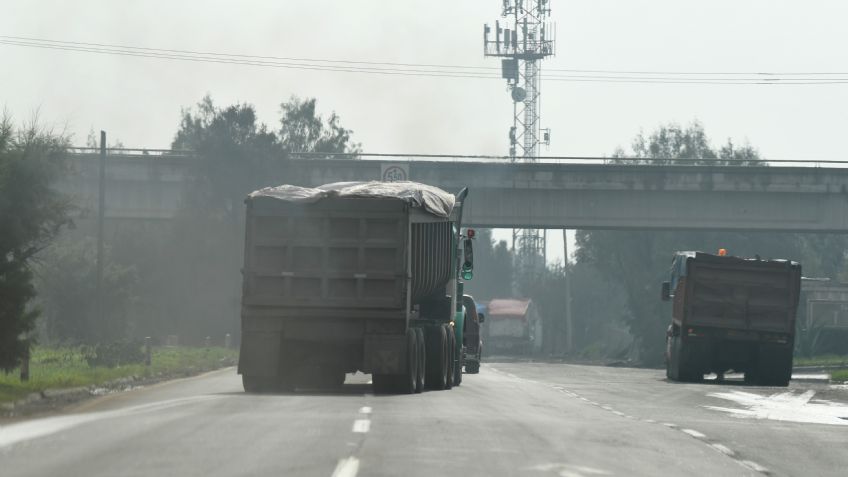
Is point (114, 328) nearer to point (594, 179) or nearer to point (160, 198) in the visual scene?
point (160, 198)

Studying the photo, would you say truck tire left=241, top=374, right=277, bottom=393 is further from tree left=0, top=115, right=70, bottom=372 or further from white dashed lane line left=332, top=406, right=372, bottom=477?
white dashed lane line left=332, top=406, right=372, bottom=477

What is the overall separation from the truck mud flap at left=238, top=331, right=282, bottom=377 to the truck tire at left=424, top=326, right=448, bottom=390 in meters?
3.79

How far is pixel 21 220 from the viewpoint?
2739 centimetres

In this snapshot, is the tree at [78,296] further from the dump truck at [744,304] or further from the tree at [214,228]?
the dump truck at [744,304]

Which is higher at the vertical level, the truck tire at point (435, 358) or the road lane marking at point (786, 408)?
the truck tire at point (435, 358)

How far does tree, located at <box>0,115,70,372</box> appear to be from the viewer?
2636cm

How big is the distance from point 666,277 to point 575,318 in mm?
44293

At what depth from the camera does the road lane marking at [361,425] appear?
1662 cm

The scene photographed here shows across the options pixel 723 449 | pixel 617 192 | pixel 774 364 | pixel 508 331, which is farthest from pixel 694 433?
pixel 508 331

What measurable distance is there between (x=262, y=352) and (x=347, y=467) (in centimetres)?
1284

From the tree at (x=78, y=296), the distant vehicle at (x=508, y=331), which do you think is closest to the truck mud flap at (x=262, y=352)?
the tree at (x=78, y=296)

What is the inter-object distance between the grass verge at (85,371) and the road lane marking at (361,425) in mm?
7165

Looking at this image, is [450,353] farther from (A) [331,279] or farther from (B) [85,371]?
(B) [85,371]

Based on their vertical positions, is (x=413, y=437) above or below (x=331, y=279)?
below
